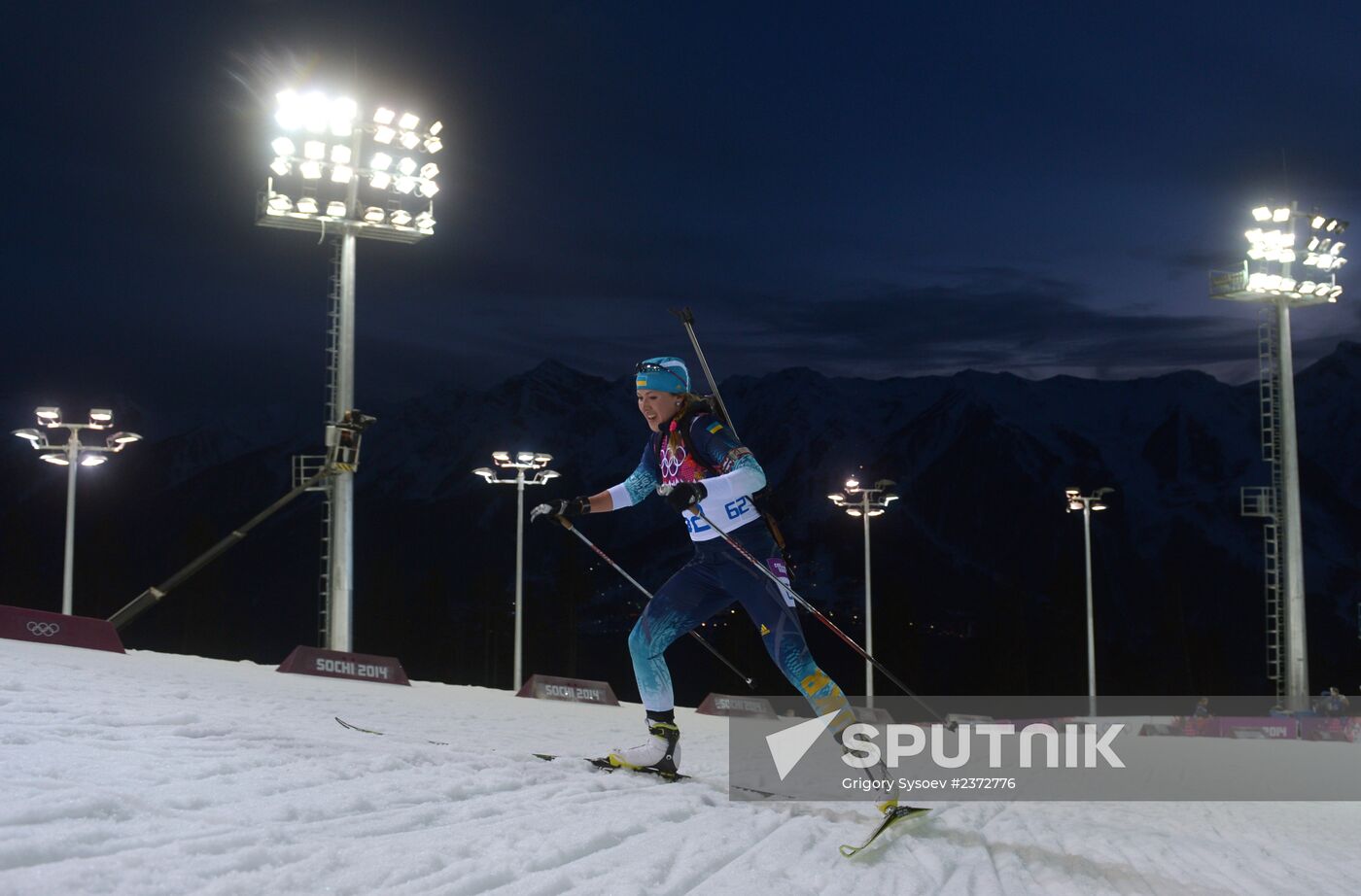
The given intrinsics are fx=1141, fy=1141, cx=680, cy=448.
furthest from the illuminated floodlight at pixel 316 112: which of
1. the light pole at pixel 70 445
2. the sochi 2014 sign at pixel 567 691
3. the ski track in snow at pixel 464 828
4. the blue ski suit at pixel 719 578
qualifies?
the blue ski suit at pixel 719 578

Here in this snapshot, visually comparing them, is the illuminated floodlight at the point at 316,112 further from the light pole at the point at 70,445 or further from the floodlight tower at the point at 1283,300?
the floodlight tower at the point at 1283,300

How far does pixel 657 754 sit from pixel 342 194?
1736 centimetres

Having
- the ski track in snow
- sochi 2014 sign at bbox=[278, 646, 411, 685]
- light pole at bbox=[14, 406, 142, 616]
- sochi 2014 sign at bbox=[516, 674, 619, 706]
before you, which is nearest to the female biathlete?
the ski track in snow

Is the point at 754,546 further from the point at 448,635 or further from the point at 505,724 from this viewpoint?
the point at 448,635

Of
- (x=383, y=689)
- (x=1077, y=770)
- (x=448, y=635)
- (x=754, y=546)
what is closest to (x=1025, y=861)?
(x=754, y=546)

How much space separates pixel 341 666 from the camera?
49.9 feet

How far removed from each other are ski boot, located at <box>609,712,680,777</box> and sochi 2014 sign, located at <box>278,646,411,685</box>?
8.83 meters

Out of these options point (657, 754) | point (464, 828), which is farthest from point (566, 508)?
point (464, 828)

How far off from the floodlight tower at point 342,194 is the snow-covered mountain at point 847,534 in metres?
31.7

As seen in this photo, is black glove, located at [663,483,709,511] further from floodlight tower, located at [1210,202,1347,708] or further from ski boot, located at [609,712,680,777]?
floodlight tower, located at [1210,202,1347,708]

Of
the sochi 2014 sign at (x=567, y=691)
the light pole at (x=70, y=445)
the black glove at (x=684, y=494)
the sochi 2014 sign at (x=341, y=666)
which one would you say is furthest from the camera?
the light pole at (x=70, y=445)

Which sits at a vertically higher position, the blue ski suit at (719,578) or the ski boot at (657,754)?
the blue ski suit at (719,578)

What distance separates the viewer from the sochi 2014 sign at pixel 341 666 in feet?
47.5

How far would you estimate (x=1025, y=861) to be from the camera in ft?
14.7
